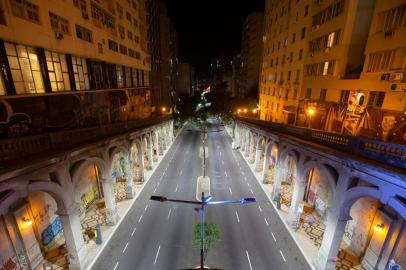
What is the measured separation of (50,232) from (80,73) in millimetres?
19148

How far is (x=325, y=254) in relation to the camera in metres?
16.3

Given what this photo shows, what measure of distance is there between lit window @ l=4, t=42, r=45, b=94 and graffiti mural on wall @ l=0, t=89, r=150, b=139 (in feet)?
3.74

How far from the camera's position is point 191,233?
69.4 feet

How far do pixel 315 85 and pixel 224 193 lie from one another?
72.5 ft

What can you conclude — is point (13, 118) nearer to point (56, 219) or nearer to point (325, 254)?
point (56, 219)

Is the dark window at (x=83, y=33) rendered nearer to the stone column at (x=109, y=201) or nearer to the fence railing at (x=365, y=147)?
the stone column at (x=109, y=201)

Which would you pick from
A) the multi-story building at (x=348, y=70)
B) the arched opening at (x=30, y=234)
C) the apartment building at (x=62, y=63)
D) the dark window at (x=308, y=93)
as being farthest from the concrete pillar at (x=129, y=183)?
the dark window at (x=308, y=93)

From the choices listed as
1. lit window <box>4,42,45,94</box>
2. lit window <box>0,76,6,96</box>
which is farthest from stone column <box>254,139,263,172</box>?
lit window <box>0,76,6,96</box>

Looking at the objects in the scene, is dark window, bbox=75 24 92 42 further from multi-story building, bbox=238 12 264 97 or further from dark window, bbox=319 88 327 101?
multi-story building, bbox=238 12 264 97

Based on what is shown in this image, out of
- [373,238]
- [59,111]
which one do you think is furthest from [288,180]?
[59,111]

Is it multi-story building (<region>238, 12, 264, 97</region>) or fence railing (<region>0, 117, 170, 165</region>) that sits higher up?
multi-story building (<region>238, 12, 264, 97</region>)

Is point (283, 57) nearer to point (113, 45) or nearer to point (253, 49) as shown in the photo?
point (113, 45)

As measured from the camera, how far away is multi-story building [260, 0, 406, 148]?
1955 centimetres

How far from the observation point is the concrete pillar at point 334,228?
14.6m
